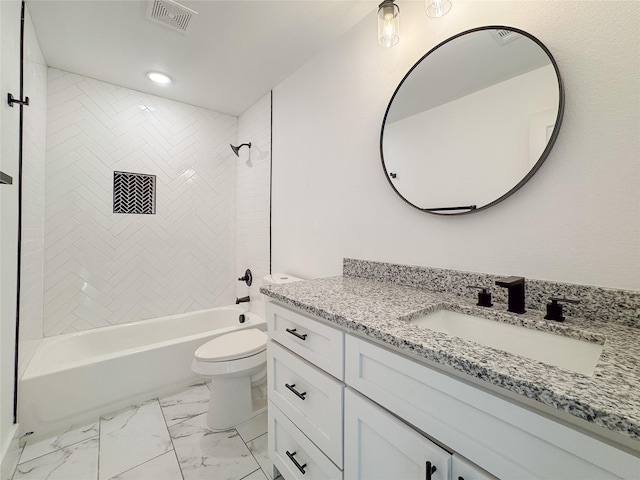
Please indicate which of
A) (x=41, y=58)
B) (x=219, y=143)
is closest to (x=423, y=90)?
(x=219, y=143)

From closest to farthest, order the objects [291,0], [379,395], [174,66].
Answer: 1. [379,395]
2. [291,0]
3. [174,66]

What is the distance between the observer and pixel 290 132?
2.13 metres

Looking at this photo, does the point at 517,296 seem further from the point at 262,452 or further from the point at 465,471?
the point at 262,452

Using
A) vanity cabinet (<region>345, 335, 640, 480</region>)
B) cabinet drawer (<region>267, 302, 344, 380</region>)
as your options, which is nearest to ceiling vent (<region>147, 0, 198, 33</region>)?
cabinet drawer (<region>267, 302, 344, 380</region>)

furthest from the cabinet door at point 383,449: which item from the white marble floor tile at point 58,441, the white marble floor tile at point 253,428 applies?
the white marble floor tile at point 58,441

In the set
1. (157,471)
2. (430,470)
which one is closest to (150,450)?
(157,471)

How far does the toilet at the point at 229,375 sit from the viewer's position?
1589 mm

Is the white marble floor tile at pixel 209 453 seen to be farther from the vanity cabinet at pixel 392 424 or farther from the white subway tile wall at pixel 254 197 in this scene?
the white subway tile wall at pixel 254 197

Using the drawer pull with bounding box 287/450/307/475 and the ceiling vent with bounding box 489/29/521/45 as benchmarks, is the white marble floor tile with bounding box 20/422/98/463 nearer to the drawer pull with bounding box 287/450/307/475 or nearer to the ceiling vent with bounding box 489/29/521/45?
the drawer pull with bounding box 287/450/307/475

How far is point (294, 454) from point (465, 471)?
78 centimetres

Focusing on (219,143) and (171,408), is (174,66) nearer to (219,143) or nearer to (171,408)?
(219,143)

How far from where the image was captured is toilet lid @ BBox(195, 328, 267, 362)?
63.2 inches

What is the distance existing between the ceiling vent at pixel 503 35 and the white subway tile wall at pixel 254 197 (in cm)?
177

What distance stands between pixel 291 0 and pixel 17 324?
2258 millimetres
